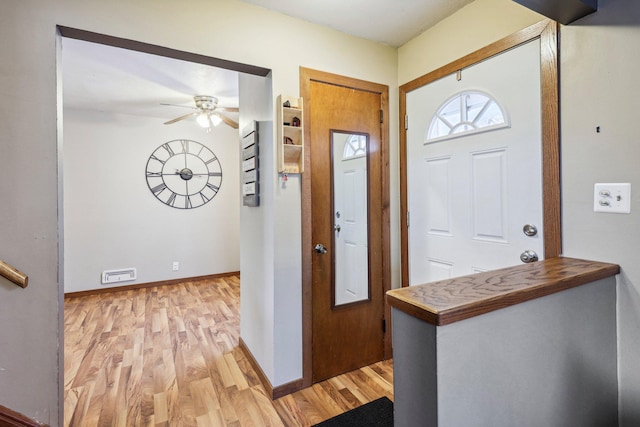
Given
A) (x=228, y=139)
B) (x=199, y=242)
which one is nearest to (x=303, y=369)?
(x=199, y=242)

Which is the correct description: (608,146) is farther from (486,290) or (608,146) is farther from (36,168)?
(36,168)

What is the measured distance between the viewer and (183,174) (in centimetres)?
446

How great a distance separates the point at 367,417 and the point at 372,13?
239cm

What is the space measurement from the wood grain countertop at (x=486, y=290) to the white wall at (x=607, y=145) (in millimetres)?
130

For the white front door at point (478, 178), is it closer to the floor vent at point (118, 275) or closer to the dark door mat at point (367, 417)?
the dark door mat at point (367, 417)

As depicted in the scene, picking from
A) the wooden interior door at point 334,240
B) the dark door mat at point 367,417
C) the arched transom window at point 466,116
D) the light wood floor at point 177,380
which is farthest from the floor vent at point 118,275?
the arched transom window at point 466,116

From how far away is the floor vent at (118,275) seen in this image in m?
4.06

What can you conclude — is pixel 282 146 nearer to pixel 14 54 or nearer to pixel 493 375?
pixel 14 54

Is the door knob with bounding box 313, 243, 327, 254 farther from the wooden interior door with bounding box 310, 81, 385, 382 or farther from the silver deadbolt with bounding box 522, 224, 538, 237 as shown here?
the silver deadbolt with bounding box 522, 224, 538, 237

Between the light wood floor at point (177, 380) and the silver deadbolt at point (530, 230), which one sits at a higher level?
the silver deadbolt at point (530, 230)

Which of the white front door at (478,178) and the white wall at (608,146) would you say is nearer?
the white wall at (608,146)

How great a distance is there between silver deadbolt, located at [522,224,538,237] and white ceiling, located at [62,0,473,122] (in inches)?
52.5

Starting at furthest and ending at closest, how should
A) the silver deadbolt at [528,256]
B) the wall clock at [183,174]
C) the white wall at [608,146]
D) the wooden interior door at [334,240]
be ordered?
the wall clock at [183,174]
the wooden interior door at [334,240]
the silver deadbolt at [528,256]
the white wall at [608,146]

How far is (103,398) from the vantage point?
1.87 meters
